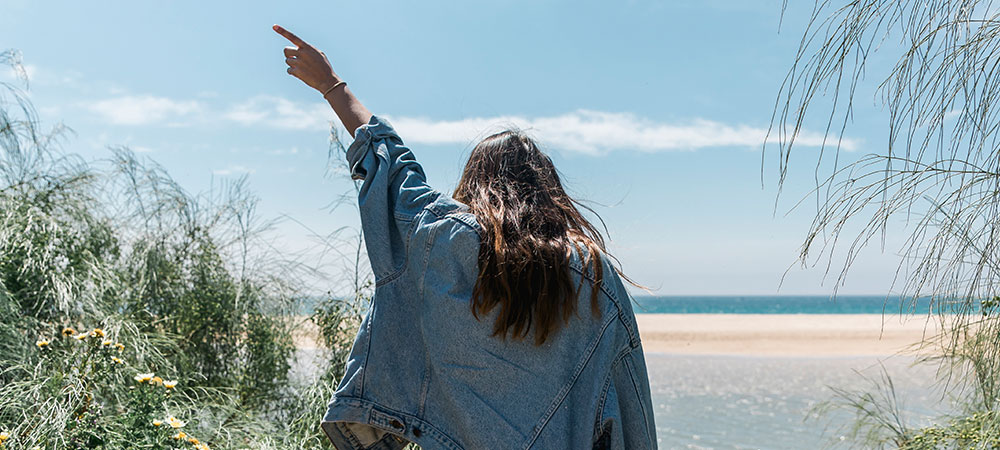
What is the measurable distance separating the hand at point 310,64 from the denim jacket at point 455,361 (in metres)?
0.22

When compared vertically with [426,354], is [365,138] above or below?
above

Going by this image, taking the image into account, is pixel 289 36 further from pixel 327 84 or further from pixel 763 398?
pixel 763 398

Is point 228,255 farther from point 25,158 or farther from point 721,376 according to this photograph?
point 721,376

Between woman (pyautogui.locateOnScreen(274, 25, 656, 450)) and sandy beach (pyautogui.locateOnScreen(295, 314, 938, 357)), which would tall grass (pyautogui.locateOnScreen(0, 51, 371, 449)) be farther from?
sandy beach (pyautogui.locateOnScreen(295, 314, 938, 357))

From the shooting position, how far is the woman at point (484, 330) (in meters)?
1.42

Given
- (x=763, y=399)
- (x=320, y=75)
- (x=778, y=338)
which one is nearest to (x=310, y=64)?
(x=320, y=75)

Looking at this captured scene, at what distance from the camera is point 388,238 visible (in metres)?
1.51

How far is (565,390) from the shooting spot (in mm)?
1440

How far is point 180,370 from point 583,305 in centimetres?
274

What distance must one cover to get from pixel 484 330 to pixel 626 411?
12.8 inches

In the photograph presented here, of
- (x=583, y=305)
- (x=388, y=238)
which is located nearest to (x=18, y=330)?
(x=388, y=238)

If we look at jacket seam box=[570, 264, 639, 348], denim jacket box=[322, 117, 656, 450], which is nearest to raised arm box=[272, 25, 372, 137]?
denim jacket box=[322, 117, 656, 450]

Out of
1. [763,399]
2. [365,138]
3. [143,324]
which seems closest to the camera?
[365,138]

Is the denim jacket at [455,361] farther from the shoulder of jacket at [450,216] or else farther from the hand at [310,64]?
the hand at [310,64]
